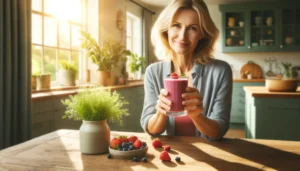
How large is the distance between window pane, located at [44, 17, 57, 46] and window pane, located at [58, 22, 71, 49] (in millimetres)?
108

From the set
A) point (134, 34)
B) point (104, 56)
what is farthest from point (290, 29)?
point (104, 56)

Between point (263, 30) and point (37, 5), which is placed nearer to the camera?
point (37, 5)

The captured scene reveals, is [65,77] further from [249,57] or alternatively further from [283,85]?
[249,57]

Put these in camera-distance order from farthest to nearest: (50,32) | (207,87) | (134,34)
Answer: (134,34), (50,32), (207,87)

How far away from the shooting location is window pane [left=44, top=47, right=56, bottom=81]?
3536 millimetres

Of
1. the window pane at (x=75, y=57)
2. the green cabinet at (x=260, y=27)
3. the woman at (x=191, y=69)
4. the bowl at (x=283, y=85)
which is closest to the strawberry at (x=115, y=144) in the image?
the woman at (x=191, y=69)

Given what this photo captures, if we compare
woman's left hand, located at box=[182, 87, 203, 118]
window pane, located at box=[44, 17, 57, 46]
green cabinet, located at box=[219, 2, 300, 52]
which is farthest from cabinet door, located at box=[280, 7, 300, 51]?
woman's left hand, located at box=[182, 87, 203, 118]

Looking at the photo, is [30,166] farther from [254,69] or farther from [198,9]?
[254,69]

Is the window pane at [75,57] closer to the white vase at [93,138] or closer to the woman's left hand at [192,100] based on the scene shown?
the white vase at [93,138]

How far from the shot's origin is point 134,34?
20.1 ft

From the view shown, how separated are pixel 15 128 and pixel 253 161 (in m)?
2.01

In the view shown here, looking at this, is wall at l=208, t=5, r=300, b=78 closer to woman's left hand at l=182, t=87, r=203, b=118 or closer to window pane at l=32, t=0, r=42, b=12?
window pane at l=32, t=0, r=42, b=12

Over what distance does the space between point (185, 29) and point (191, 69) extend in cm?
32

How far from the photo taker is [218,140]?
1423 millimetres
